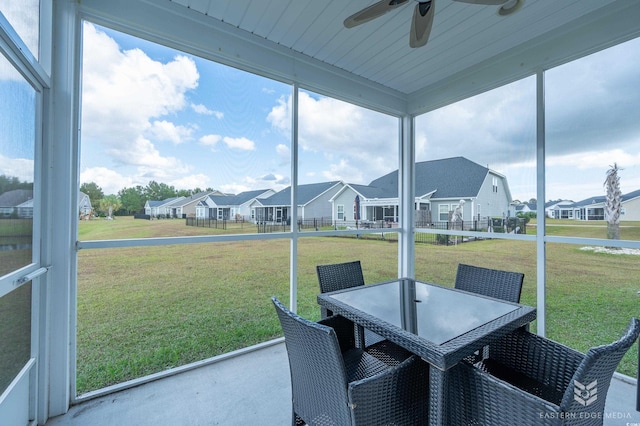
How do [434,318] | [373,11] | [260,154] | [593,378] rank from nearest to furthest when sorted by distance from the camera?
1. [593,378]
2. [434,318]
3. [373,11]
4. [260,154]

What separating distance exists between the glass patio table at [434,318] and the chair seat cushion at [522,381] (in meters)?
0.28

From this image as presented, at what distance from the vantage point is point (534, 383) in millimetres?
1435

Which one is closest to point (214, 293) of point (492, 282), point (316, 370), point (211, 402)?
point (211, 402)

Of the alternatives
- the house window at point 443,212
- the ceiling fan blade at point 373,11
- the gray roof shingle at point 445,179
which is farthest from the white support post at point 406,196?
the ceiling fan blade at point 373,11

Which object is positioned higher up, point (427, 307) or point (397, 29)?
point (397, 29)

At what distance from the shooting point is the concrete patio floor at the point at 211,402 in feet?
5.74

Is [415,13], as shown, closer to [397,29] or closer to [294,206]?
[397,29]

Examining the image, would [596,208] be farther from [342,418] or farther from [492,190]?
[342,418]

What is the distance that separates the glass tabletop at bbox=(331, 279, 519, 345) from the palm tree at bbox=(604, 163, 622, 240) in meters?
1.36

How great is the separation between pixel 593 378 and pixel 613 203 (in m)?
2.02

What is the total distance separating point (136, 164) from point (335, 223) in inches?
80.1

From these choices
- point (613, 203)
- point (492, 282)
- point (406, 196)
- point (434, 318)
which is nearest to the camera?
point (434, 318)

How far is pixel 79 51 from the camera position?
75.9 inches

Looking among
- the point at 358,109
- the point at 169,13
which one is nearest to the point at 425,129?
the point at 358,109
